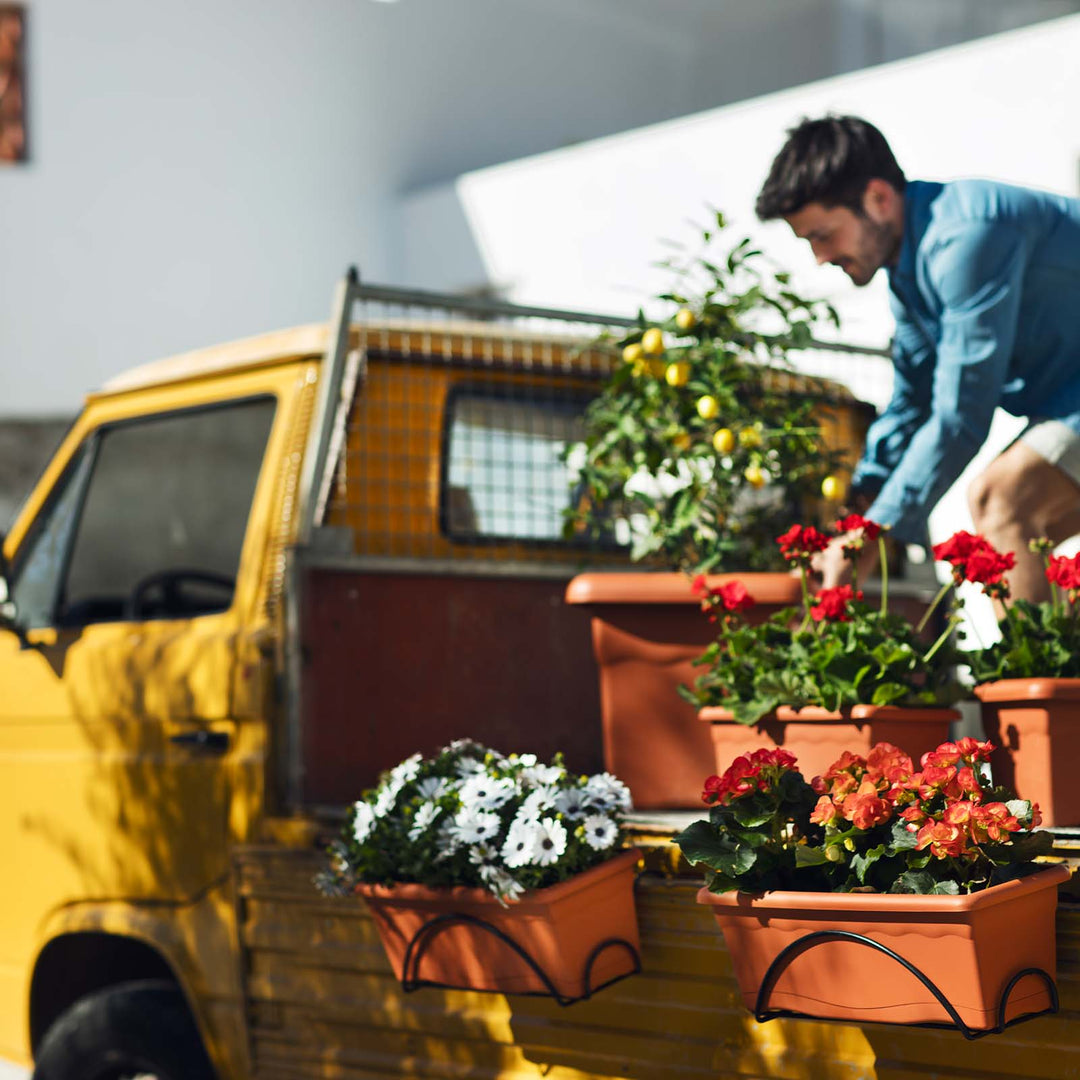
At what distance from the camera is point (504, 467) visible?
3484 mm

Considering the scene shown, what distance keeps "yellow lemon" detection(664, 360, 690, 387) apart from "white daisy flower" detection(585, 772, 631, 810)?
1.05 m

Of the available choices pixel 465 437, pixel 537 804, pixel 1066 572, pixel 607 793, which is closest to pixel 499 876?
pixel 537 804

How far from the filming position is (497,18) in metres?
13.8

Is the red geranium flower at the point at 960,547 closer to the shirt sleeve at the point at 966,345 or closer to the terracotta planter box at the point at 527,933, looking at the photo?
the shirt sleeve at the point at 966,345

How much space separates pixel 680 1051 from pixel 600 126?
1288 centimetres

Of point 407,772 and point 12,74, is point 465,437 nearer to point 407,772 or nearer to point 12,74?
point 407,772

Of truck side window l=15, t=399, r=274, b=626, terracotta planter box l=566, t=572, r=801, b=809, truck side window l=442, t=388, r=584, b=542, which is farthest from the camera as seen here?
truck side window l=15, t=399, r=274, b=626

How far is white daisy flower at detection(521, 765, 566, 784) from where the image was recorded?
240cm

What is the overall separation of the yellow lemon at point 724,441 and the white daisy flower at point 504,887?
1201 millimetres

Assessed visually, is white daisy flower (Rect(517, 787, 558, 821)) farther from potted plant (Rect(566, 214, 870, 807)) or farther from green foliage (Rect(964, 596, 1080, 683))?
potted plant (Rect(566, 214, 870, 807))

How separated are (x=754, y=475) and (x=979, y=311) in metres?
0.58

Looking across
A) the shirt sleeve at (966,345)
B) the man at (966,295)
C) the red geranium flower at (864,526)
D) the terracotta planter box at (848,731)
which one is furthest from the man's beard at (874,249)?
the terracotta planter box at (848,731)

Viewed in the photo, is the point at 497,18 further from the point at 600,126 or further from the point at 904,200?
the point at 904,200

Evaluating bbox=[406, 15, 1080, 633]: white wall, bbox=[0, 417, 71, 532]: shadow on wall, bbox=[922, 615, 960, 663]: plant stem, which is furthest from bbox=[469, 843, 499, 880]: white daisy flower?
bbox=[0, 417, 71, 532]: shadow on wall
